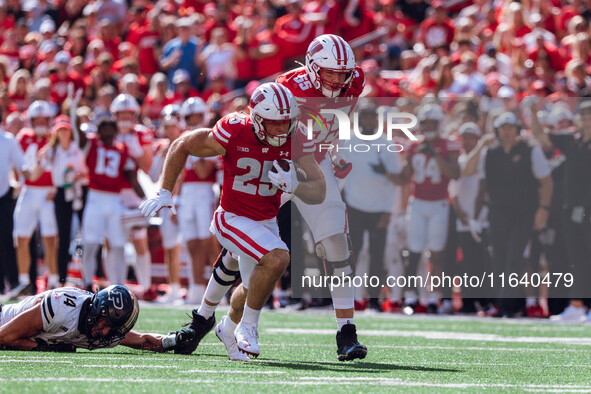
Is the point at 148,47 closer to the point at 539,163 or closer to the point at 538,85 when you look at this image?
the point at 538,85

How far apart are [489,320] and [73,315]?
5342mm

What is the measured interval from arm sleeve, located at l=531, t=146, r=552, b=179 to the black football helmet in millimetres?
5778

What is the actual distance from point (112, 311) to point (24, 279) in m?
6.45

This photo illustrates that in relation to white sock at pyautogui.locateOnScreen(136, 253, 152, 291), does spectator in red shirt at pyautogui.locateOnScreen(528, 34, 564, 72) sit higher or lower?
higher

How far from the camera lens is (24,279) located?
40.1 ft

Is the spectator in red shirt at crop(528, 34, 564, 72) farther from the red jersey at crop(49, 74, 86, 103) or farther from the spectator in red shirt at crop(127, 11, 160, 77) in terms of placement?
the spectator in red shirt at crop(127, 11, 160, 77)

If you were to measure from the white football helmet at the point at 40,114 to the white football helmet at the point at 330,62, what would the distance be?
6.33 metres

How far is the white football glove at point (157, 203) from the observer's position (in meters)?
6.43

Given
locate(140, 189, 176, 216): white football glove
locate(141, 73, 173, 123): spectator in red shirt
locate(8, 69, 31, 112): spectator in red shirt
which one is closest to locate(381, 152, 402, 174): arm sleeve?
locate(141, 73, 173, 123): spectator in red shirt

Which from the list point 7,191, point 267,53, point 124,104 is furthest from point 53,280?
point 267,53

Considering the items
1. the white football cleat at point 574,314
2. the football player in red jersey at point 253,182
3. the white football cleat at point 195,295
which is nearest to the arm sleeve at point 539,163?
the white football cleat at point 574,314

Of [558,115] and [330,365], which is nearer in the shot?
[330,365]

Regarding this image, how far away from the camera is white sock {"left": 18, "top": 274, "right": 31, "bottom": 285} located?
1219cm

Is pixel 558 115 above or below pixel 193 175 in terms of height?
above
